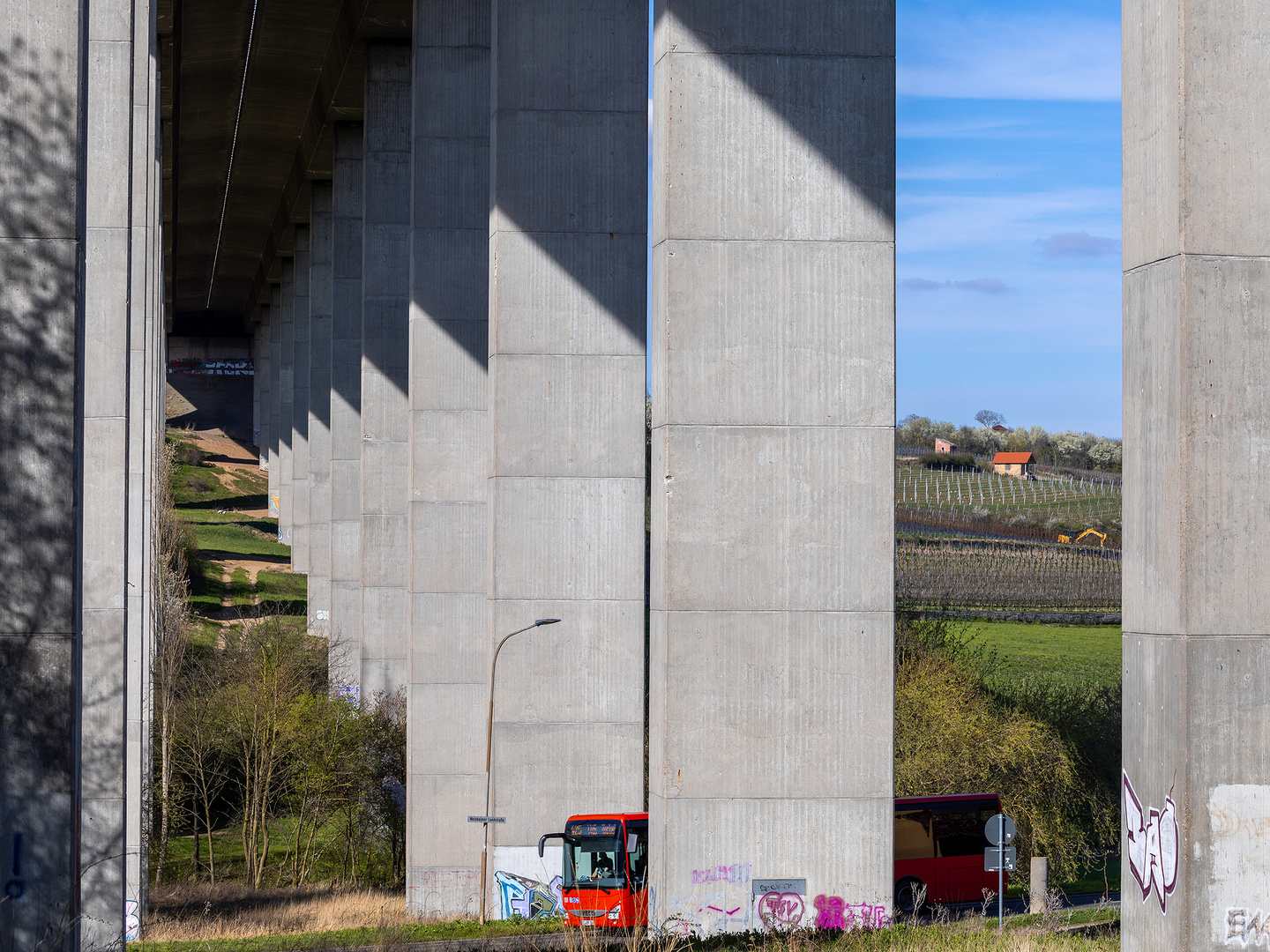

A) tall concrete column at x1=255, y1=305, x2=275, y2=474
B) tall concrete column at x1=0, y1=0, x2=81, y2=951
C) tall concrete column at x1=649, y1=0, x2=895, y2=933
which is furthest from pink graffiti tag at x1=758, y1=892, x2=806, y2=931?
tall concrete column at x1=255, y1=305, x2=275, y2=474

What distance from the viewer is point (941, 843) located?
27.1m

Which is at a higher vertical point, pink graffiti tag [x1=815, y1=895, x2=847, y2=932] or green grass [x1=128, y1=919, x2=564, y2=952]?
pink graffiti tag [x1=815, y1=895, x2=847, y2=932]

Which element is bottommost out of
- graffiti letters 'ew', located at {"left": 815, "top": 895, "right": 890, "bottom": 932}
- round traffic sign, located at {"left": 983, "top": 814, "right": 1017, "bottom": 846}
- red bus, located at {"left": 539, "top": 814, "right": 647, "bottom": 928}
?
red bus, located at {"left": 539, "top": 814, "right": 647, "bottom": 928}

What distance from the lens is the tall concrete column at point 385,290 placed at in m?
36.8

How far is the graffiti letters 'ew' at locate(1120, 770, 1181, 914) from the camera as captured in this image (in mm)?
7828

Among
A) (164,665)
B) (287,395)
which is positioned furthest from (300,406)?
(164,665)

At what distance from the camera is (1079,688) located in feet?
148

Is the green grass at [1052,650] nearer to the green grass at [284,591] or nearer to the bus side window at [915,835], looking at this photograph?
the bus side window at [915,835]

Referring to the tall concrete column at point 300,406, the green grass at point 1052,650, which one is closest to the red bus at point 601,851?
the green grass at point 1052,650

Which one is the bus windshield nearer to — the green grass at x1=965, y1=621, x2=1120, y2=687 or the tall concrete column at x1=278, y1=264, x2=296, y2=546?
the green grass at x1=965, y1=621, x2=1120, y2=687

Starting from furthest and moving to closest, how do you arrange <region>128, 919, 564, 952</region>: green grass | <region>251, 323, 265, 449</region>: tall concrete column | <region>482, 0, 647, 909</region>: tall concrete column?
<region>251, 323, 265, 449</region>: tall concrete column → <region>482, 0, 647, 909</region>: tall concrete column → <region>128, 919, 564, 952</region>: green grass

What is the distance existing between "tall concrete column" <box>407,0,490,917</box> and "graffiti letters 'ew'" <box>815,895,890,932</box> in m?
16.1

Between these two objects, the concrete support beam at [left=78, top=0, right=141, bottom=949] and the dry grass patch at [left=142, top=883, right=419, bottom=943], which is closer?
the concrete support beam at [left=78, top=0, right=141, bottom=949]

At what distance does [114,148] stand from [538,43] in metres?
6.10
